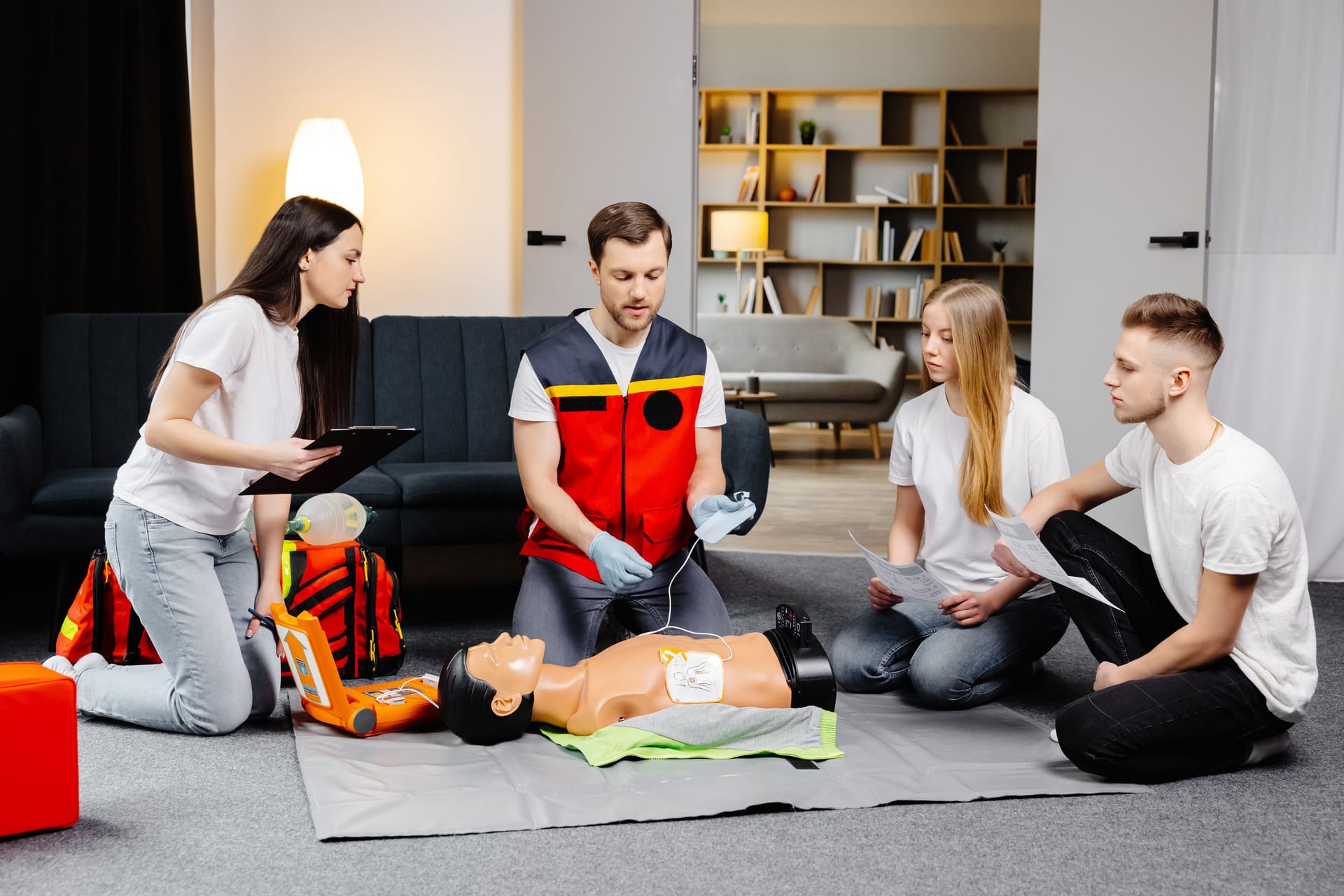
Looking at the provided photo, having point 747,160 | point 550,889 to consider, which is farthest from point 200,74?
point 747,160

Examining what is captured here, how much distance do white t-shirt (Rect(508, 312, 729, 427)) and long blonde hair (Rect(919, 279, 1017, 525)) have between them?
1.42 ft

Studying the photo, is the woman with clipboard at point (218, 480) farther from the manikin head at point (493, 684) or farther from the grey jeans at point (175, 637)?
the manikin head at point (493, 684)

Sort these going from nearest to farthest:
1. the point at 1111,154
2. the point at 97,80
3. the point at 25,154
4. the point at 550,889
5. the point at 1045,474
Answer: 1. the point at 550,889
2. the point at 1045,474
3. the point at 25,154
4. the point at 97,80
5. the point at 1111,154

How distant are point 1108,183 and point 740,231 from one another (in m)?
3.94

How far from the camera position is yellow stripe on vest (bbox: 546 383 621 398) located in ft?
7.47

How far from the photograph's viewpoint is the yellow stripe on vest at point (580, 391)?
2277mm

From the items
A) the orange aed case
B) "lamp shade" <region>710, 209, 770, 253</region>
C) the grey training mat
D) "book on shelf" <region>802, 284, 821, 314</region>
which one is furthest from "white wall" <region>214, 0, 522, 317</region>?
"book on shelf" <region>802, 284, 821, 314</region>

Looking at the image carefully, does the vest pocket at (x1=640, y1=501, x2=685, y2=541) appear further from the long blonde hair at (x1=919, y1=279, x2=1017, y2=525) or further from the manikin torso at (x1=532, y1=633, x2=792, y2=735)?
the long blonde hair at (x1=919, y1=279, x2=1017, y2=525)

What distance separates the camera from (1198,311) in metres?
1.88

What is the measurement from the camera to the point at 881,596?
2428 mm

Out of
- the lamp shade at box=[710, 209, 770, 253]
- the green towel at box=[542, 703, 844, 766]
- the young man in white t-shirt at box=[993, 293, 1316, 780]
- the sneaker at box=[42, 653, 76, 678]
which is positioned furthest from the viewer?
the lamp shade at box=[710, 209, 770, 253]

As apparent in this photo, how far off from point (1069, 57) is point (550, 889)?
347 cm

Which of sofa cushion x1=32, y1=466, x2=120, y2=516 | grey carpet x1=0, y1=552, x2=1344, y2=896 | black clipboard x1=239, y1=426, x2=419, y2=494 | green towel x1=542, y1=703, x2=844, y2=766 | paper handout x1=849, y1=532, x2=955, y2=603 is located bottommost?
grey carpet x1=0, y1=552, x2=1344, y2=896

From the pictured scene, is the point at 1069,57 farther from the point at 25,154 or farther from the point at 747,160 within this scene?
the point at 747,160
